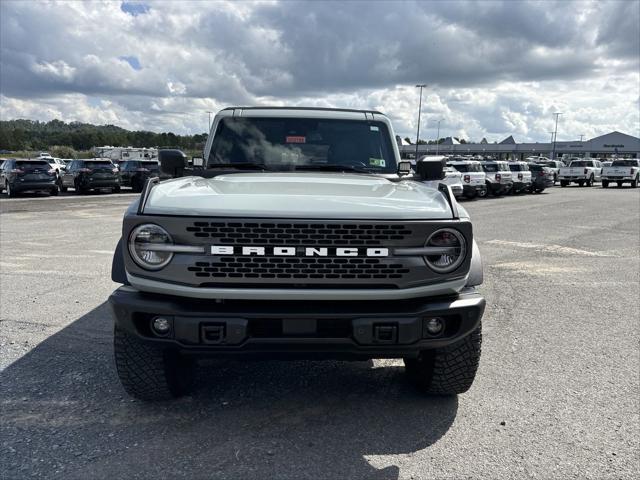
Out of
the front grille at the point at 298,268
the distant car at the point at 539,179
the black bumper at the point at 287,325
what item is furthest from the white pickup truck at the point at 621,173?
the front grille at the point at 298,268

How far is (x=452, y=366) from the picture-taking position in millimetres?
3404

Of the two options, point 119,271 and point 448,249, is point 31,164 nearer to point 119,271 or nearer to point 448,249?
point 119,271

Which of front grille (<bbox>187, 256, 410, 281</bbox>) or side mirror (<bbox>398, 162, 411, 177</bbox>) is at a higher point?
side mirror (<bbox>398, 162, 411, 177</bbox>)

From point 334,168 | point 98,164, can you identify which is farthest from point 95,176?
point 334,168

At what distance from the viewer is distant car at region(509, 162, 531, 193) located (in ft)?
92.7

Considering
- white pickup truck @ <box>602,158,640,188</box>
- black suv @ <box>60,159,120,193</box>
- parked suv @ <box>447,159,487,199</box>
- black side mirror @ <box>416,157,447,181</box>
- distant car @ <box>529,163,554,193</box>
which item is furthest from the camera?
white pickup truck @ <box>602,158,640,188</box>

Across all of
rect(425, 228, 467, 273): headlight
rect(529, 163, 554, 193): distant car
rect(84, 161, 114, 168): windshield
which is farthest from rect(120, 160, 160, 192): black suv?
rect(425, 228, 467, 273): headlight

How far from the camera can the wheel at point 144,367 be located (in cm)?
327

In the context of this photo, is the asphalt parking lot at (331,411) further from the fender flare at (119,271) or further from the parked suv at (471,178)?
the parked suv at (471,178)

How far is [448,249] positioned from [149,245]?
63.1 inches

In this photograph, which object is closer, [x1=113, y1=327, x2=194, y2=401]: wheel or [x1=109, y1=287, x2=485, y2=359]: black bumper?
[x1=109, y1=287, x2=485, y2=359]: black bumper

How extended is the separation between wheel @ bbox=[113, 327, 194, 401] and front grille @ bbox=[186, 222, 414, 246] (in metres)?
0.83

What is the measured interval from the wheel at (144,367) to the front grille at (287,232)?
83 centimetres

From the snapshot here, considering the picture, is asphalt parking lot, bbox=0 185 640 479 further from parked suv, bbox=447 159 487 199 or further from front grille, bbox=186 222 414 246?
parked suv, bbox=447 159 487 199
